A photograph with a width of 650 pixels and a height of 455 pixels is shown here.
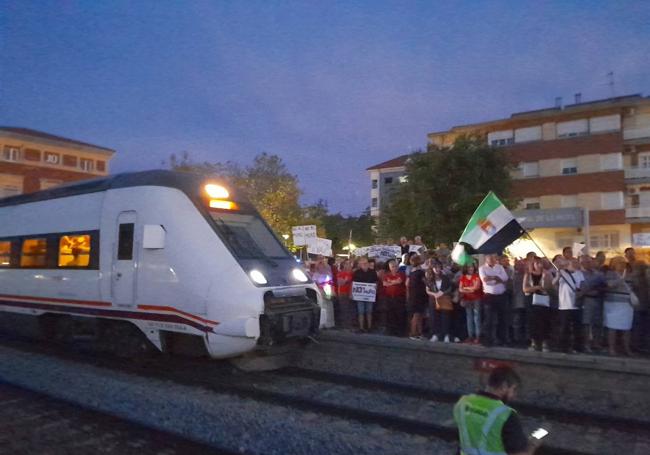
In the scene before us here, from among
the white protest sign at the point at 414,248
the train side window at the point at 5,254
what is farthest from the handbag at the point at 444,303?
the train side window at the point at 5,254

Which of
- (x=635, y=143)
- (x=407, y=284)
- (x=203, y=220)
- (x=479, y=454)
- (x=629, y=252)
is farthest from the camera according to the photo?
(x=635, y=143)

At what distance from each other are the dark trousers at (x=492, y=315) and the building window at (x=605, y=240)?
30.7 meters

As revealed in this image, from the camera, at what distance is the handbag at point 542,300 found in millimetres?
9539

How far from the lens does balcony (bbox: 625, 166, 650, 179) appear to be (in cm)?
3678

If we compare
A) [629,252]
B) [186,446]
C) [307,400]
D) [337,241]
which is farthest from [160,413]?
[337,241]

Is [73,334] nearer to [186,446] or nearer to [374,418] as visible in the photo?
[186,446]

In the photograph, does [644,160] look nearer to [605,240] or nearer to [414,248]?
[605,240]

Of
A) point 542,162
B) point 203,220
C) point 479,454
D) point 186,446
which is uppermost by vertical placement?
point 542,162

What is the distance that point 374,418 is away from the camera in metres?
7.11

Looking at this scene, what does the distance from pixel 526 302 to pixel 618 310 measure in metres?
1.55

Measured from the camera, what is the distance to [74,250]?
1016 centimetres

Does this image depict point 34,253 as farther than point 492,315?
Yes

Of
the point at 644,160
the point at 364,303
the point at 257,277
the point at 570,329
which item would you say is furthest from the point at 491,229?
the point at 644,160

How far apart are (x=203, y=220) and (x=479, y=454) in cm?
636
